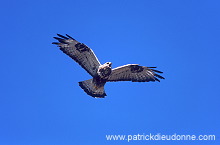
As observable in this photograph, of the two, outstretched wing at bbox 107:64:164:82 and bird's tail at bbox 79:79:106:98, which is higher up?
outstretched wing at bbox 107:64:164:82

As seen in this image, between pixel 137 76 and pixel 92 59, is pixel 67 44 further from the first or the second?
pixel 137 76

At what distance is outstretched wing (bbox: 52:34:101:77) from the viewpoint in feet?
54.7

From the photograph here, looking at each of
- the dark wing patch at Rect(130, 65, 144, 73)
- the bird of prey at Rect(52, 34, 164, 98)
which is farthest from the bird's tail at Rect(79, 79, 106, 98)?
the dark wing patch at Rect(130, 65, 144, 73)

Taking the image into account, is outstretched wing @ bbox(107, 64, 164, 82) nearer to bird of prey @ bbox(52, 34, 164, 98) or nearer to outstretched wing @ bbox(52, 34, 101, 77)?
bird of prey @ bbox(52, 34, 164, 98)

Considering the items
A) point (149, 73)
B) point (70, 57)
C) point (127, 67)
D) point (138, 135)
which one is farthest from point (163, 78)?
point (70, 57)

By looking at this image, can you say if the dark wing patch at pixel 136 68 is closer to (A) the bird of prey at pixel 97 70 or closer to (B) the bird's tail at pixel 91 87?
(A) the bird of prey at pixel 97 70

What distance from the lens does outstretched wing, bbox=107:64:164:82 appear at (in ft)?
56.9

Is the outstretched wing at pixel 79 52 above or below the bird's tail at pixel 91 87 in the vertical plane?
above

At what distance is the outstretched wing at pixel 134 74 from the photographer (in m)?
17.3

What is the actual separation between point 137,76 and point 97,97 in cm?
208

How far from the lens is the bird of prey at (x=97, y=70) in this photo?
16.7 meters

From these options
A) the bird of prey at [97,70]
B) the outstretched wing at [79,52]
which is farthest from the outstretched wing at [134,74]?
the outstretched wing at [79,52]

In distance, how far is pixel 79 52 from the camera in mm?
16906

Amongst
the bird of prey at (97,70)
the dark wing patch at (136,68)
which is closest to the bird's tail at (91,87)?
the bird of prey at (97,70)
